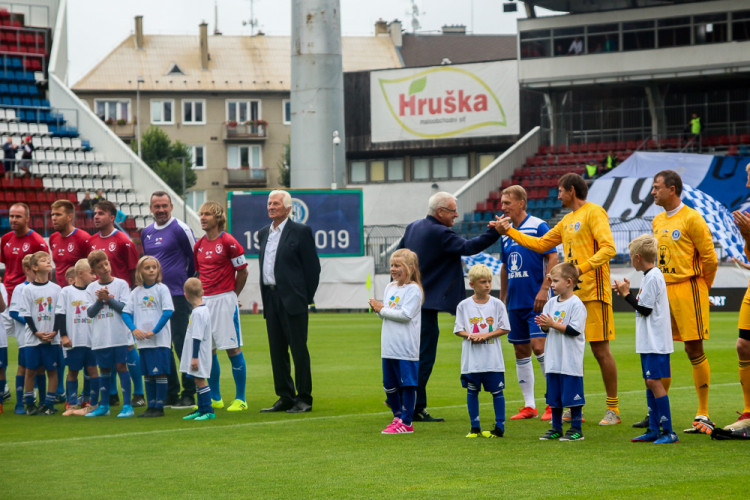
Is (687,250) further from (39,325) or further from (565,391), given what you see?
(39,325)

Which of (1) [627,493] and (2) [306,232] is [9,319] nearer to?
(2) [306,232]

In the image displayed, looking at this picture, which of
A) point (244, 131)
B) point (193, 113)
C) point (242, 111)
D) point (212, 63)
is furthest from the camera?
point (212, 63)

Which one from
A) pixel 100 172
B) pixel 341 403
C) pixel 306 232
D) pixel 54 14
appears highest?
pixel 54 14

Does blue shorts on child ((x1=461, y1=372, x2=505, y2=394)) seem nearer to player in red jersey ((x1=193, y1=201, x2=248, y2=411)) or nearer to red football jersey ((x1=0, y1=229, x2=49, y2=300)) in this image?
player in red jersey ((x1=193, y1=201, x2=248, y2=411))

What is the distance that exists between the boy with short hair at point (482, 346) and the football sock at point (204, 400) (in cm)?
302

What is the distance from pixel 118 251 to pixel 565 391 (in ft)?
19.1

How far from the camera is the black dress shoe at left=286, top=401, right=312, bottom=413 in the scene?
11.7 m

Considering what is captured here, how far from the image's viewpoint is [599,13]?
48.8 metres

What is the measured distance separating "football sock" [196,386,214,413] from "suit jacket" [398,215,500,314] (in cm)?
240

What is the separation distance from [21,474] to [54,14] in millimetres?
39537

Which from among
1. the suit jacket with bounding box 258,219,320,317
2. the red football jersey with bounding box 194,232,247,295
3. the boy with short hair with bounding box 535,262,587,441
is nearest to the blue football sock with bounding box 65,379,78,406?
the red football jersey with bounding box 194,232,247,295

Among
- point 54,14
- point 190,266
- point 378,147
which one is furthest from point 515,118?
point 190,266

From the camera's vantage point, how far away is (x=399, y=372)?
388 inches

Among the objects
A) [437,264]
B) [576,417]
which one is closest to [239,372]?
[437,264]
